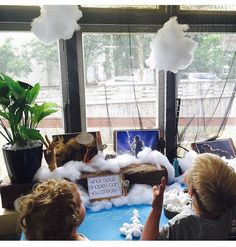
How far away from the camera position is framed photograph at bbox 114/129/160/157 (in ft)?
7.21

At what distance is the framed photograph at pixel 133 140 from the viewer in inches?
86.5

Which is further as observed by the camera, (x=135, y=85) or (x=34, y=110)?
(x=135, y=85)

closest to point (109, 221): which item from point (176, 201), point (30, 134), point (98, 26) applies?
point (176, 201)

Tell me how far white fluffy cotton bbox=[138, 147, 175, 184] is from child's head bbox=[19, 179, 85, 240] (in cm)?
102

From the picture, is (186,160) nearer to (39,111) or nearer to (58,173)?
(58,173)

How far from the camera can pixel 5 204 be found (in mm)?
1827

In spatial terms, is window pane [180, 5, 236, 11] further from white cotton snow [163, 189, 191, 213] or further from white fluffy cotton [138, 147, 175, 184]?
white cotton snow [163, 189, 191, 213]

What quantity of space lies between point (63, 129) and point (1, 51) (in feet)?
2.15

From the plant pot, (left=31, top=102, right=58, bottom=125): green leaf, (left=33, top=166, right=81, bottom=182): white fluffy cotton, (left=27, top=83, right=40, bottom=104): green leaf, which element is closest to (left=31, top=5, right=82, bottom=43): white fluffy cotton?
(left=27, top=83, right=40, bottom=104): green leaf

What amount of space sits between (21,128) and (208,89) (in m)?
1.30

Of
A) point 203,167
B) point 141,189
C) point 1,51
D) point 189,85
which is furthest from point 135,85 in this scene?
point 203,167

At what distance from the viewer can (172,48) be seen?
6.07 ft

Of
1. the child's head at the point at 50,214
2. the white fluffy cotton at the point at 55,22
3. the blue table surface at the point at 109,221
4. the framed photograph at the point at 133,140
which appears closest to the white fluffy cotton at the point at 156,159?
the framed photograph at the point at 133,140
